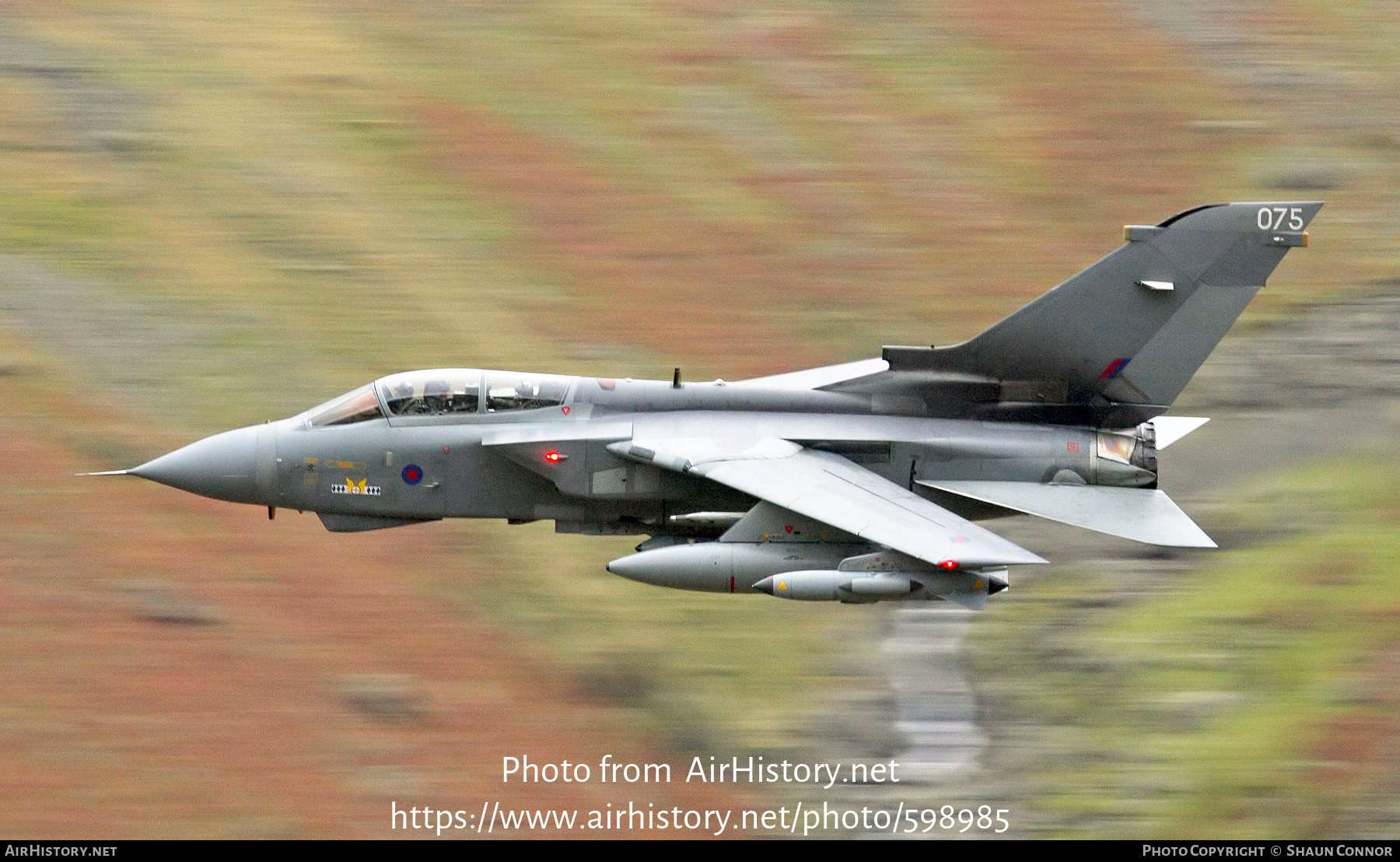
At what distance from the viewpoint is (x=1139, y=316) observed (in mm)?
18688

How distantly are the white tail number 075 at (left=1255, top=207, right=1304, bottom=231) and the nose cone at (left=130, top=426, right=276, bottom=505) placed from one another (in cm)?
1178

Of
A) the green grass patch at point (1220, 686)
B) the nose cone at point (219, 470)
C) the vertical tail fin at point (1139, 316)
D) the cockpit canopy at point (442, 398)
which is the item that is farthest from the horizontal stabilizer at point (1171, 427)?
the nose cone at point (219, 470)

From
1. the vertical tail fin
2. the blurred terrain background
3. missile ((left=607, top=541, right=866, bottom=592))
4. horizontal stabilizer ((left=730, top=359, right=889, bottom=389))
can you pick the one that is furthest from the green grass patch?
horizontal stabilizer ((left=730, top=359, right=889, bottom=389))

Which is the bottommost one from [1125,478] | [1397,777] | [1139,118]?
[1397,777]

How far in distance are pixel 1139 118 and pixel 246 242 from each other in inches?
704

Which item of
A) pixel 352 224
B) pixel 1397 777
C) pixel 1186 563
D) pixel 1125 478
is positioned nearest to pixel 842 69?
pixel 352 224

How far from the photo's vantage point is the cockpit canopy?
1856cm

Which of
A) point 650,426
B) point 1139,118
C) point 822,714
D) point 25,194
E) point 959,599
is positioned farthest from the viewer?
point 1139,118

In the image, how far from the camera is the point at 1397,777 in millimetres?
18688

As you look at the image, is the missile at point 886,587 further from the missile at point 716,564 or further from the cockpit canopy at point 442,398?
the cockpit canopy at point 442,398

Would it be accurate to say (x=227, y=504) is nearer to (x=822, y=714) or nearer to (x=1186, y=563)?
(x=822, y=714)

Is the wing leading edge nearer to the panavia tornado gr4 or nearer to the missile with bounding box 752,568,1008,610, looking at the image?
the panavia tornado gr4

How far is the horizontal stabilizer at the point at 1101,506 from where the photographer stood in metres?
17.7

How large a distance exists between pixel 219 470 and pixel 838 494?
7.17 metres
